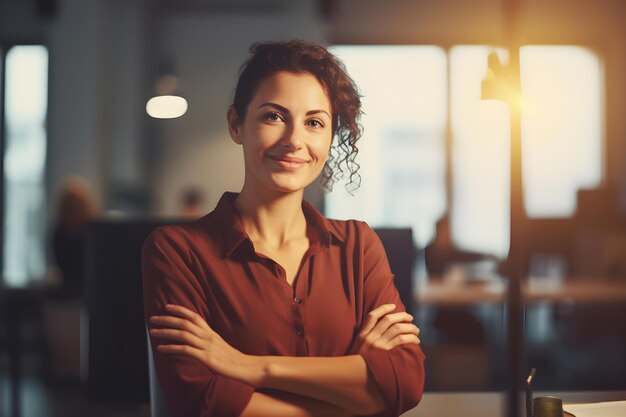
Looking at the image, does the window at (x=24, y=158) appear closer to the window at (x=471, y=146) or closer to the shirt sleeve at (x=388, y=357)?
the window at (x=471, y=146)

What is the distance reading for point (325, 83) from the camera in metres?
1.13

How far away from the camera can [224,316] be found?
3.47ft

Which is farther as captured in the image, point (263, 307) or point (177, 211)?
point (177, 211)

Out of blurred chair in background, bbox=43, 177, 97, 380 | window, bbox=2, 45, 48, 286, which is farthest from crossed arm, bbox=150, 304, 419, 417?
window, bbox=2, 45, 48, 286

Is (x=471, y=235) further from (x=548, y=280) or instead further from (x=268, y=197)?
(x=268, y=197)

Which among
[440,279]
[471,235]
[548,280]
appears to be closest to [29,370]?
[440,279]

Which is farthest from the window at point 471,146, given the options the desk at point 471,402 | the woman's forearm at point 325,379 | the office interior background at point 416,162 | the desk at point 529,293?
the woman's forearm at point 325,379

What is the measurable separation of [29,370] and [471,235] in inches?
169

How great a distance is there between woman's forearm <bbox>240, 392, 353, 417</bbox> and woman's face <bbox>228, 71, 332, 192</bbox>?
1.10ft

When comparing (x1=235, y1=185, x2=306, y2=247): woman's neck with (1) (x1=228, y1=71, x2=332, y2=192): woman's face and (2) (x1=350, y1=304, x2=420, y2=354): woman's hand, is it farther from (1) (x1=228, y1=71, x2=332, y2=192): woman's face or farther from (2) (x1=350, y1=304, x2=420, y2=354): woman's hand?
(2) (x1=350, y1=304, x2=420, y2=354): woman's hand

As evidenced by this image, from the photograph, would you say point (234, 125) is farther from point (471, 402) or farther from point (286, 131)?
point (471, 402)

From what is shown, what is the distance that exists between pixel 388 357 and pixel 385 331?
0.05 metres

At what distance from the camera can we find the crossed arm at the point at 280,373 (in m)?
1.03

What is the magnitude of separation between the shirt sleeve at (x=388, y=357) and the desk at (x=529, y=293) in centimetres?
234
